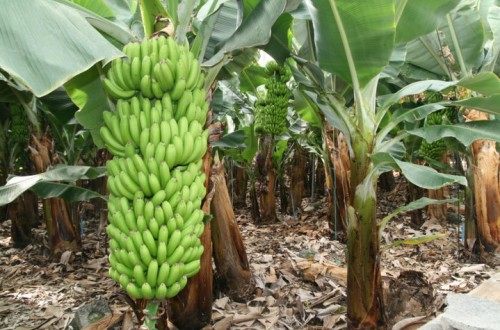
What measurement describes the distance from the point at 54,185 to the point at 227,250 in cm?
115

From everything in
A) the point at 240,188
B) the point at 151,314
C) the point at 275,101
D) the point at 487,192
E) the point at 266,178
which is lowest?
the point at 151,314

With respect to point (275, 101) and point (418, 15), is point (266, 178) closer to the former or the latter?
point (275, 101)

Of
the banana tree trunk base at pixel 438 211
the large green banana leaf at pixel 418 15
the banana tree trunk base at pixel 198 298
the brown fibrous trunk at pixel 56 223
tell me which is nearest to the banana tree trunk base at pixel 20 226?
the brown fibrous trunk at pixel 56 223

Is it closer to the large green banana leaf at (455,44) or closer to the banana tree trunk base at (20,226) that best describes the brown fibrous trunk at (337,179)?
the large green banana leaf at (455,44)

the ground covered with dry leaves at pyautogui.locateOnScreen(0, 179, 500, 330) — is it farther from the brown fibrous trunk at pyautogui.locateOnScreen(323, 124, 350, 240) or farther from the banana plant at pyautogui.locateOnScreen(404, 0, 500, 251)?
the banana plant at pyautogui.locateOnScreen(404, 0, 500, 251)

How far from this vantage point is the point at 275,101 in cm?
432

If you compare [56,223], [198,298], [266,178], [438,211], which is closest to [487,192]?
[438,211]

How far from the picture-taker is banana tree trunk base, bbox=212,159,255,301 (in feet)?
7.99

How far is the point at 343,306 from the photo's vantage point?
2438 millimetres

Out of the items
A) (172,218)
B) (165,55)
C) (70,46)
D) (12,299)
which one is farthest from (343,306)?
(12,299)

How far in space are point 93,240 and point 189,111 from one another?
3303 mm

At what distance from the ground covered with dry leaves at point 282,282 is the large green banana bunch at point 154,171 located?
36cm

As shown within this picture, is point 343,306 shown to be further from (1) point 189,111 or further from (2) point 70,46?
(2) point 70,46

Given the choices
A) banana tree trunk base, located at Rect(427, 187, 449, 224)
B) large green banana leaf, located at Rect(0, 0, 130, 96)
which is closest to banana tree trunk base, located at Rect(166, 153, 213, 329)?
large green banana leaf, located at Rect(0, 0, 130, 96)
